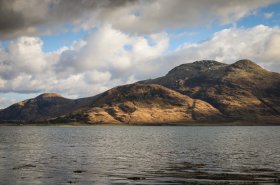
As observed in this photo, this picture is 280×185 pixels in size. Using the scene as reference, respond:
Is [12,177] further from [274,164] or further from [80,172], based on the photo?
[274,164]

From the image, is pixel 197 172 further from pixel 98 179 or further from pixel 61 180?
pixel 61 180

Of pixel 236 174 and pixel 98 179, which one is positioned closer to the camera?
pixel 98 179

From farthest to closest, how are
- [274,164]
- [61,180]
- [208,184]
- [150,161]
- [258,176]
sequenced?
[150,161] → [274,164] → [258,176] → [61,180] → [208,184]

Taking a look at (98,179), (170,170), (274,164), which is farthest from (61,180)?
(274,164)

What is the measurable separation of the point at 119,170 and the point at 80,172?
6436 millimetres

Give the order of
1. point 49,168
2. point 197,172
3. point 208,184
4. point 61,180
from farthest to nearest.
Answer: point 49,168 → point 197,172 → point 61,180 → point 208,184

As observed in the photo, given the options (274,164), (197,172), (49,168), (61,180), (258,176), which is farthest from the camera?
(274,164)

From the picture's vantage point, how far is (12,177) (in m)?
51.1

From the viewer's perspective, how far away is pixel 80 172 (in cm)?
5631

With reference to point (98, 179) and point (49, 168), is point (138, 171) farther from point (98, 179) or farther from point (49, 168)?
point (49, 168)

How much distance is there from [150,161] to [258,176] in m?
24.2

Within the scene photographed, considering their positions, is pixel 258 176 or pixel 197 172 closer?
pixel 258 176

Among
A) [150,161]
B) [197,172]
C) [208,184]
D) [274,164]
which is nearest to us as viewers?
[208,184]

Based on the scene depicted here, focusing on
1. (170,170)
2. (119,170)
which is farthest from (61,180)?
(170,170)
